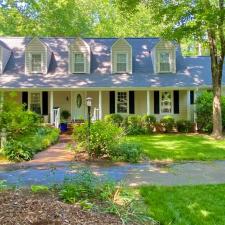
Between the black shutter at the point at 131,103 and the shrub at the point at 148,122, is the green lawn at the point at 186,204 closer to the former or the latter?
the shrub at the point at 148,122

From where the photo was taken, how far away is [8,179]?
9070 millimetres

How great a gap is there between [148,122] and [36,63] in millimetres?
8235

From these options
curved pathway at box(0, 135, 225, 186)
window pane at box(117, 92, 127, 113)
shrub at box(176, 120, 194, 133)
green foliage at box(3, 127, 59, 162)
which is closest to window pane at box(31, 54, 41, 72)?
window pane at box(117, 92, 127, 113)

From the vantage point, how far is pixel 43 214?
16.8 feet

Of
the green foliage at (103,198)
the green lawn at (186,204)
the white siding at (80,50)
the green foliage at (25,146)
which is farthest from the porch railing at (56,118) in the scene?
the green foliage at (103,198)

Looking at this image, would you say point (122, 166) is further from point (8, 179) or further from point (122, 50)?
point (122, 50)

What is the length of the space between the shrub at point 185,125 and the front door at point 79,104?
19.5ft

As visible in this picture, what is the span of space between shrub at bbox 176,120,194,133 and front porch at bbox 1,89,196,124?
1355 millimetres

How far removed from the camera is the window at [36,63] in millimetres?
23653

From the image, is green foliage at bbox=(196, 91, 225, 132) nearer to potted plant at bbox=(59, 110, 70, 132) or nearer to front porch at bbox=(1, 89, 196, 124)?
front porch at bbox=(1, 89, 196, 124)

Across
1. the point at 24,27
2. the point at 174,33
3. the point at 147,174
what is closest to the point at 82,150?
the point at 147,174

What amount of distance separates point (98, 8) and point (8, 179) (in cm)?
3842

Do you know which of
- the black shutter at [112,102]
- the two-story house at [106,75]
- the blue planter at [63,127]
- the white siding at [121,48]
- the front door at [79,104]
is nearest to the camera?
the blue planter at [63,127]

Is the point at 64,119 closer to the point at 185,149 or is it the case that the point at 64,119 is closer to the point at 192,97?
the point at 192,97
